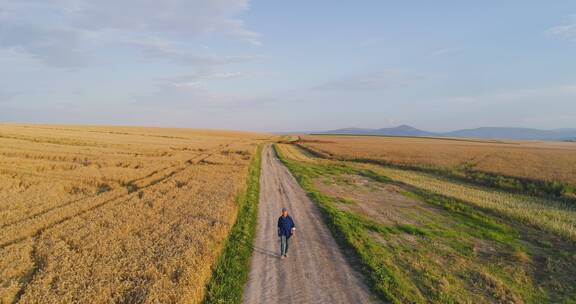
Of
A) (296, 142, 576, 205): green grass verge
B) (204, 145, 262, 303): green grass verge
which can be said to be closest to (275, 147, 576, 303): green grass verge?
(204, 145, 262, 303): green grass verge

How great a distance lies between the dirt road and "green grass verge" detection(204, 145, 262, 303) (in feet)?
1.03

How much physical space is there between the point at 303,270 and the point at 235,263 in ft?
8.81

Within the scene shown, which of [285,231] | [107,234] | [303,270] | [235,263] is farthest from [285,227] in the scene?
[107,234]

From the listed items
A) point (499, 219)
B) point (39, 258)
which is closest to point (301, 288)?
point (39, 258)

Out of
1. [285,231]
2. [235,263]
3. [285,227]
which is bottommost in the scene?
[235,263]

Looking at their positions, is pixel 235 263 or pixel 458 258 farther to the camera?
pixel 458 258

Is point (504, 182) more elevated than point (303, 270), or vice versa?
point (504, 182)

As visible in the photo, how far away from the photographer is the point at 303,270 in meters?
11.5

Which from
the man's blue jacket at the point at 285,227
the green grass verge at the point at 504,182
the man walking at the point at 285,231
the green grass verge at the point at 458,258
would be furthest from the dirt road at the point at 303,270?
the green grass verge at the point at 504,182

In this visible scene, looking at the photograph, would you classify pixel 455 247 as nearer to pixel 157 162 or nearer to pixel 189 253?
pixel 189 253

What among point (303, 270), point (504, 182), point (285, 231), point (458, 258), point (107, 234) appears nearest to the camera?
point (303, 270)

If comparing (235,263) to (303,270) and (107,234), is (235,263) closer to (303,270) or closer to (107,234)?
(303,270)

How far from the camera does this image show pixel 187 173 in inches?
1200

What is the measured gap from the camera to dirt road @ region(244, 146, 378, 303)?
979cm
